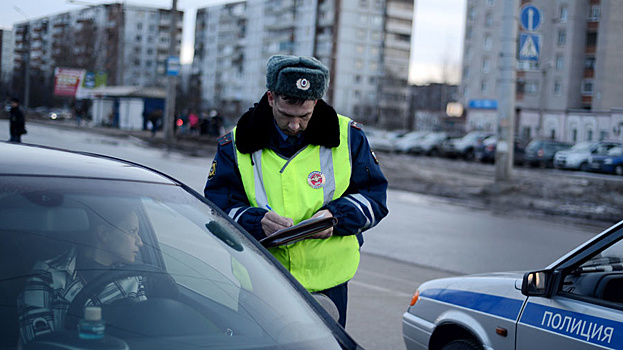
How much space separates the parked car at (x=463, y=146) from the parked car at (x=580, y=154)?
5078 millimetres

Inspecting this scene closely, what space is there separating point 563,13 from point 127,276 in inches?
2871

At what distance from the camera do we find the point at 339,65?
104500 millimetres

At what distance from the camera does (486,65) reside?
252 feet

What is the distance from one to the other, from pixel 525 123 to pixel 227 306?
7345 centimetres

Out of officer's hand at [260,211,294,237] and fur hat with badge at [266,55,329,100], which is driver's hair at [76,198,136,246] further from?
fur hat with badge at [266,55,329,100]

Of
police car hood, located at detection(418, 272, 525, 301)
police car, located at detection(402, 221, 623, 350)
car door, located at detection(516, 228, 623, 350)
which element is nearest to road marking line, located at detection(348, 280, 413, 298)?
police car hood, located at detection(418, 272, 525, 301)

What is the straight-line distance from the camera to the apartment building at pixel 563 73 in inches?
2579

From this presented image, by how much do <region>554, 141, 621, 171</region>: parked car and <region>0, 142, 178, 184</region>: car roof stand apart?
3711 centimetres

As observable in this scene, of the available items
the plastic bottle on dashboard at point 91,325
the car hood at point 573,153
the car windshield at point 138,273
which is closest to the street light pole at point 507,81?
the car windshield at point 138,273

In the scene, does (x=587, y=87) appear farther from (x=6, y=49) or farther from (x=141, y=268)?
(x=6, y=49)

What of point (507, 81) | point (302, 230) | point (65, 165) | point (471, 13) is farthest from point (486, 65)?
point (65, 165)

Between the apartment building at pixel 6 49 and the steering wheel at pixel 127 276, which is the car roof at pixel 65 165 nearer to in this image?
the steering wheel at pixel 127 276

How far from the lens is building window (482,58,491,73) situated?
76.6 metres

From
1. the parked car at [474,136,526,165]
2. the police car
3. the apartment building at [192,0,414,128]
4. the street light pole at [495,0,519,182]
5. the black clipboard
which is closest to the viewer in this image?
the black clipboard
